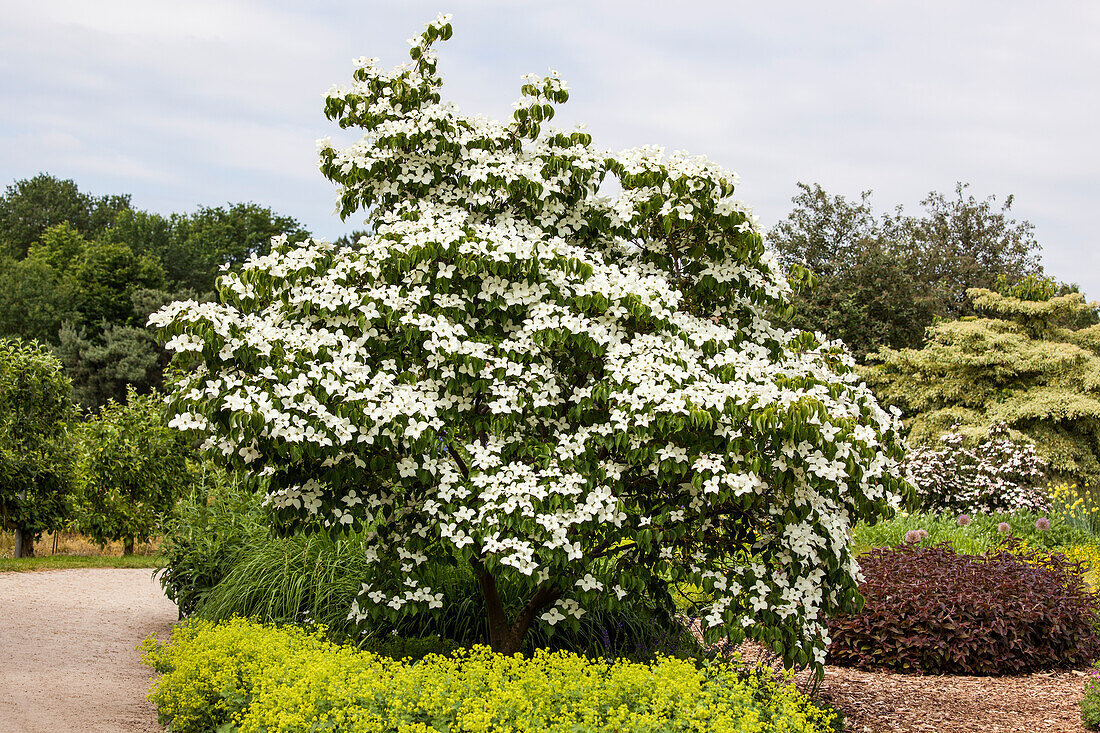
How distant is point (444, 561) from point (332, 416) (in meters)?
1.16

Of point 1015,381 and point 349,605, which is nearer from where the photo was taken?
point 349,605

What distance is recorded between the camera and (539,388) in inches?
184

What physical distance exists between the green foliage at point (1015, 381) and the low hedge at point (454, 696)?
13.2m

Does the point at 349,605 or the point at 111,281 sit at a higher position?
the point at 111,281

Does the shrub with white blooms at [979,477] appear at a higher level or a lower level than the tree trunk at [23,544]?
higher

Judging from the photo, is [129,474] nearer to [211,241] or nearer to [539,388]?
[539,388]

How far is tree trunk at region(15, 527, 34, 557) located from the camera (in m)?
13.5

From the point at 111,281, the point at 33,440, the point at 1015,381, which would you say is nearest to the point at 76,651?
the point at 33,440

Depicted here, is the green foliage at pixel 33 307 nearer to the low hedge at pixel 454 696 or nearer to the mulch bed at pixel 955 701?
the low hedge at pixel 454 696

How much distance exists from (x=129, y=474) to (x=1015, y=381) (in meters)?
15.7

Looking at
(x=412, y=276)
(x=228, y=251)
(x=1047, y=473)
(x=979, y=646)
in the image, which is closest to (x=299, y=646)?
(x=412, y=276)

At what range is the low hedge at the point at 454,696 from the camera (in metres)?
3.66

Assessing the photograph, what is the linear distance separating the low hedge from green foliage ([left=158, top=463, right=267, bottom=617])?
8.05 feet

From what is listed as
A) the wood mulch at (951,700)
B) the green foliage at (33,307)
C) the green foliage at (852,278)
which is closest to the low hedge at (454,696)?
the wood mulch at (951,700)
